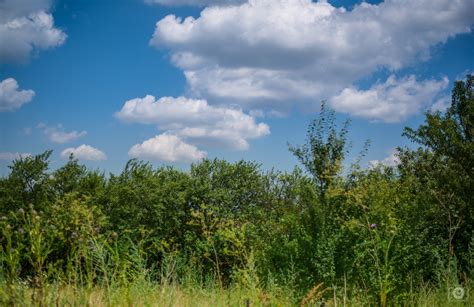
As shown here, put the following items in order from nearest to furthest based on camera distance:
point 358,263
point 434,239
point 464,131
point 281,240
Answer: point 358,263
point 281,240
point 434,239
point 464,131

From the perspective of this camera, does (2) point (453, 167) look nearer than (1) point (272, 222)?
Yes

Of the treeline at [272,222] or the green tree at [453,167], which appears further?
the green tree at [453,167]

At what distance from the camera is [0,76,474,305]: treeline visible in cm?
491

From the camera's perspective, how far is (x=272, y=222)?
1495cm

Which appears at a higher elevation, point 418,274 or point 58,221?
point 58,221

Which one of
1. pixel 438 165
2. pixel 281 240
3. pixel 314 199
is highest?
pixel 438 165

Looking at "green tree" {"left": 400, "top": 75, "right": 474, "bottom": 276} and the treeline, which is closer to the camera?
the treeline

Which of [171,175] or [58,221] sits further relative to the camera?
[171,175]

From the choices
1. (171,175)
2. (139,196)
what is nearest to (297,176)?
(171,175)

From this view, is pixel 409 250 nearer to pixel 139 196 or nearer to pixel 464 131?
pixel 464 131

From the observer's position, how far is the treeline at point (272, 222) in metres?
4.91

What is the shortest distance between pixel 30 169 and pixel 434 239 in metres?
13.8

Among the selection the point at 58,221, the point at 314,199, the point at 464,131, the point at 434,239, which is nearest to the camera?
the point at 314,199

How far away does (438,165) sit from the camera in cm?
1278
